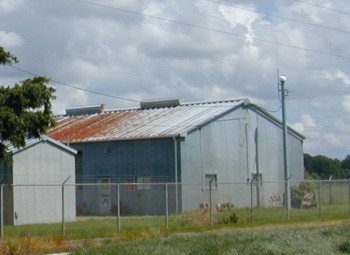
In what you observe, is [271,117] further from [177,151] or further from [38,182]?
[38,182]

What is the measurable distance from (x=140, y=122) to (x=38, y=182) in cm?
1432

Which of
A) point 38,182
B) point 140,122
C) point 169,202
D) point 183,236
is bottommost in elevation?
point 183,236

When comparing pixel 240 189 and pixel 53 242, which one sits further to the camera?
pixel 240 189

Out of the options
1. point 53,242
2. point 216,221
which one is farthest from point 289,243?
point 216,221

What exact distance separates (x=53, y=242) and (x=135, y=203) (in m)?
23.1

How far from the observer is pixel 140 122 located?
5553 cm

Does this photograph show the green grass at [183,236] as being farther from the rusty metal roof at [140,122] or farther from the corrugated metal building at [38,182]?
the rusty metal roof at [140,122]

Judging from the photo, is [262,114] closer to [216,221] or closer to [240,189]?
[240,189]

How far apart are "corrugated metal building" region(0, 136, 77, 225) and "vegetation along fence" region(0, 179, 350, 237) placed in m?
0.05

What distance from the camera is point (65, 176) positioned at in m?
44.2

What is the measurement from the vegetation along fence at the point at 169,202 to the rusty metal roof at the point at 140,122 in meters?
3.29

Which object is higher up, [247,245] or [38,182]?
[38,182]

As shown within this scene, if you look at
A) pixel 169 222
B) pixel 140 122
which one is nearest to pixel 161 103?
pixel 140 122

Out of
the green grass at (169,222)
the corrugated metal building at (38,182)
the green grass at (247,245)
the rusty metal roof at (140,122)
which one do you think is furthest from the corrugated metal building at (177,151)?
the green grass at (247,245)
